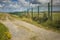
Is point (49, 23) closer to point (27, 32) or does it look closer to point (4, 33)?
point (27, 32)

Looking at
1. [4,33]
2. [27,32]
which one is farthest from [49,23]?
[4,33]

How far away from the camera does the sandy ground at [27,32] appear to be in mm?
2195

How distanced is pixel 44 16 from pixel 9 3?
21.5 inches

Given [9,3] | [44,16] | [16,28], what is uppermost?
[9,3]

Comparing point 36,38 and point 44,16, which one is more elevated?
point 44,16

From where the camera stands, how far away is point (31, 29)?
2.24 metres

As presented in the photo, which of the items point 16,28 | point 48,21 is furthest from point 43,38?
point 16,28

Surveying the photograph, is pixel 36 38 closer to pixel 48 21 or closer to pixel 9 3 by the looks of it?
pixel 48 21

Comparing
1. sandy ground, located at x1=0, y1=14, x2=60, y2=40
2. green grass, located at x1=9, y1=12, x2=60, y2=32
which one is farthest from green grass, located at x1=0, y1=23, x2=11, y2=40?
green grass, located at x1=9, y1=12, x2=60, y2=32

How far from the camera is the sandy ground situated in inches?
86.4

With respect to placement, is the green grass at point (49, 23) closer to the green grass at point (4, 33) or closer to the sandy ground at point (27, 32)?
the sandy ground at point (27, 32)

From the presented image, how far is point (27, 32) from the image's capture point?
2.21 m

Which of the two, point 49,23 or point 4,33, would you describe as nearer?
point 4,33

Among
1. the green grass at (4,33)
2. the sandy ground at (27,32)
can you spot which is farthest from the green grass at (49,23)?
the green grass at (4,33)
